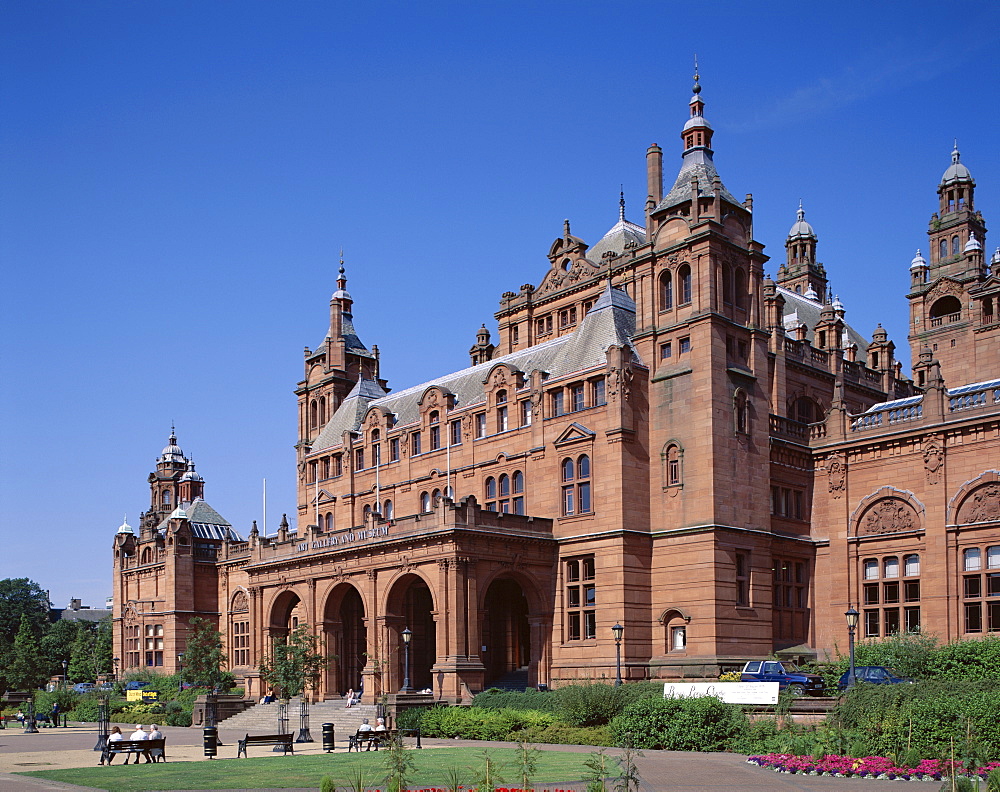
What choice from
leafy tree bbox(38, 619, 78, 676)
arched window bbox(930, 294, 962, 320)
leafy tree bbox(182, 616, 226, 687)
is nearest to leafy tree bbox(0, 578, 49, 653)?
leafy tree bbox(38, 619, 78, 676)

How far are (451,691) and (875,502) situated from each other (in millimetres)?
22108

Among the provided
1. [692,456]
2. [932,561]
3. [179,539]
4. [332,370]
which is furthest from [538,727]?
[179,539]

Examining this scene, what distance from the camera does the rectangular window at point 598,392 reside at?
55.0 metres

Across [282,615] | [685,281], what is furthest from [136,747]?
[685,281]

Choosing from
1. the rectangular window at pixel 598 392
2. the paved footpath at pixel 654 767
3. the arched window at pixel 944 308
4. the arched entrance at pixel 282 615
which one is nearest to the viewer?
the paved footpath at pixel 654 767

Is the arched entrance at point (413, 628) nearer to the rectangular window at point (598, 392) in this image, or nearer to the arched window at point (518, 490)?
the arched window at point (518, 490)

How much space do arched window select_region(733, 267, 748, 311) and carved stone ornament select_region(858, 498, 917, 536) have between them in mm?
11528

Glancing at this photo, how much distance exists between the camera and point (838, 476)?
184 feet

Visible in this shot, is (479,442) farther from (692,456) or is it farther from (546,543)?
(692,456)

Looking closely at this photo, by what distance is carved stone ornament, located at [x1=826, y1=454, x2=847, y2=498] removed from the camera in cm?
5572

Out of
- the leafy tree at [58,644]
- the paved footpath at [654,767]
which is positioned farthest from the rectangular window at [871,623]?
the leafy tree at [58,644]

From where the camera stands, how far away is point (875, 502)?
2136 inches

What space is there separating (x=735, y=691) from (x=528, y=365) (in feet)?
90.3

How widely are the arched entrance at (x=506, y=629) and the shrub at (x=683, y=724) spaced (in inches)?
940
